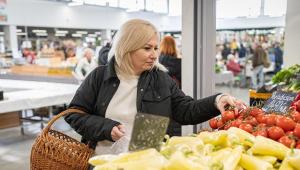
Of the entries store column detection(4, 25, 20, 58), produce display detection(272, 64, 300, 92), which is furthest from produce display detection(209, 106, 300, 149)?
store column detection(4, 25, 20, 58)

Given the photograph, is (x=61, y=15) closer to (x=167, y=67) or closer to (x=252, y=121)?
(x=167, y=67)

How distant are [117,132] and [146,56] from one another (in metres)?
0.48

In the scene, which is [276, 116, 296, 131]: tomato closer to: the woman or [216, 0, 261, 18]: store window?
the woman

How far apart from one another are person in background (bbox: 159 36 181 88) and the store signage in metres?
2.63

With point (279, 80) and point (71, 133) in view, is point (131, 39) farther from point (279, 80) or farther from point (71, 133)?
point (71, 133)

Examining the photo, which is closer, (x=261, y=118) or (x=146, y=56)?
(x=261, y=118)

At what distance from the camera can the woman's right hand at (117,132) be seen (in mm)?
1981

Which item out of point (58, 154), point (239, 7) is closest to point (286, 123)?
point (58, 154)

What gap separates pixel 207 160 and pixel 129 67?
3.41 ft

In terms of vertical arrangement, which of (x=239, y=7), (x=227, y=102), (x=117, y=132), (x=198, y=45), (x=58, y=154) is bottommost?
(x=58, y=154)

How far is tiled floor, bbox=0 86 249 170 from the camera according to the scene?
4.71 meters

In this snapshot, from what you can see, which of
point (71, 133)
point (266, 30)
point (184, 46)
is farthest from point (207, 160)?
point (266, 30)

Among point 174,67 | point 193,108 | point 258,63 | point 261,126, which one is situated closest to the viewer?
point 261,126

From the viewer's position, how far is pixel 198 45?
12.2ft
